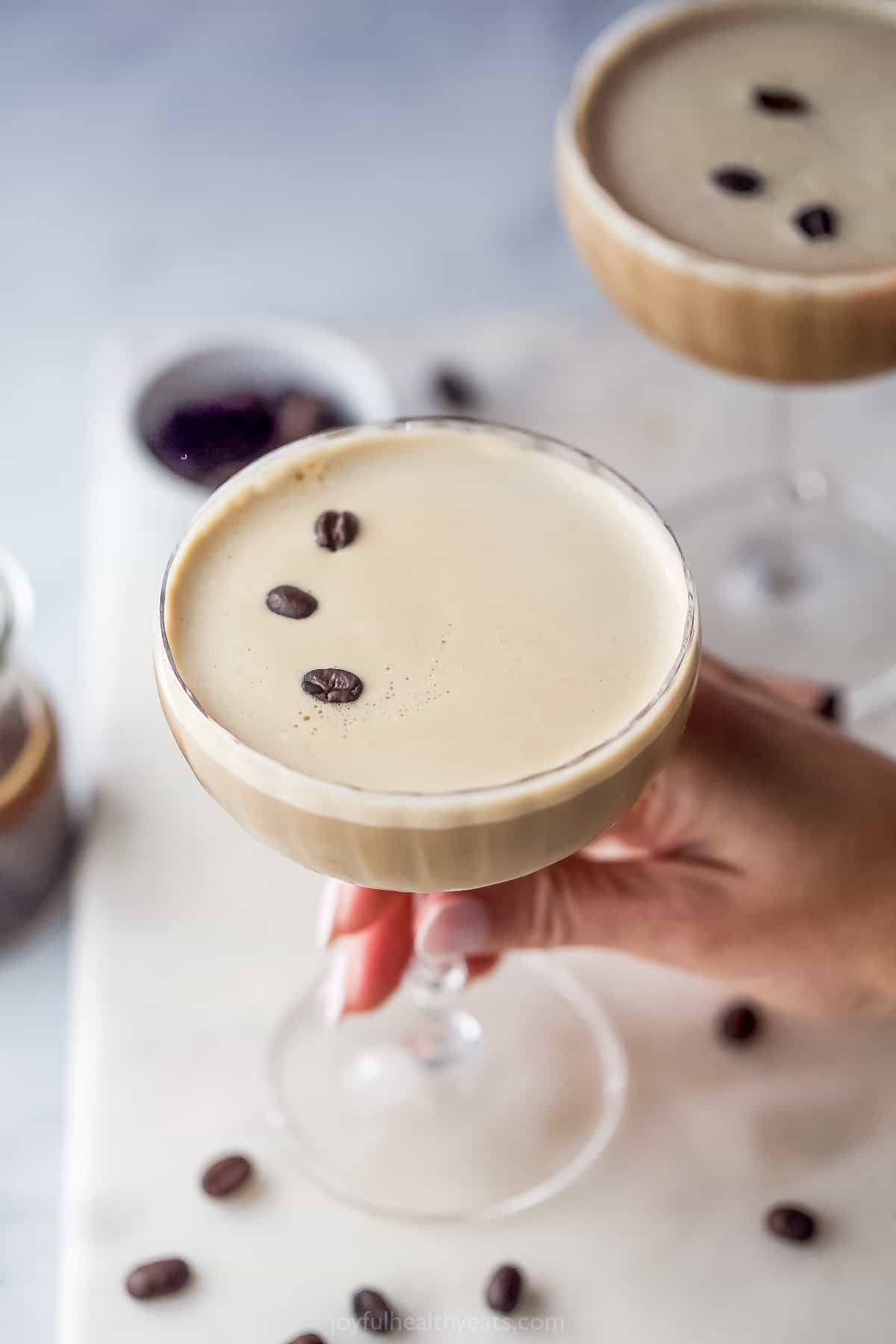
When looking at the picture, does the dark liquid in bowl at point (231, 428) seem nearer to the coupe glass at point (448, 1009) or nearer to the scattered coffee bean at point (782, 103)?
the scattered coffee bean at point (782, 103)

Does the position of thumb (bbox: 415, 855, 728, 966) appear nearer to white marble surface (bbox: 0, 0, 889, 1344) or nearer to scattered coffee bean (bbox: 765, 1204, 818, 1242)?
scattered coffee bean (bbox: 765, 1204, 818, 1242)

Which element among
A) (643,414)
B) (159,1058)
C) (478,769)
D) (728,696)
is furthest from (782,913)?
(643,414)

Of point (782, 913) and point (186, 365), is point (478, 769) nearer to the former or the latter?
point (782, 913)

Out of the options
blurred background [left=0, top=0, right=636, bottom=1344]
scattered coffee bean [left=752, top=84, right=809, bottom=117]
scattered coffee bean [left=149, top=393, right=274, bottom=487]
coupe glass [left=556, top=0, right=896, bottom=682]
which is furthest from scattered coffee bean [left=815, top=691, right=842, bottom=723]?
blurred background [left=0, top=0, right=636, bottom=1344]

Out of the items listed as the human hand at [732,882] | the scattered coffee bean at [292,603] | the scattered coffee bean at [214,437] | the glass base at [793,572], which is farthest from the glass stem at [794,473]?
the scattered coffee bean at [292,603]

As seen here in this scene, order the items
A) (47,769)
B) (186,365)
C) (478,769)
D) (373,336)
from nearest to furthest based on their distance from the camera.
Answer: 1. (478,769)
2. (47,769)
3. (186,365)
4. (373,336)

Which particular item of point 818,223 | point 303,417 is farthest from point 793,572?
point 303,417
